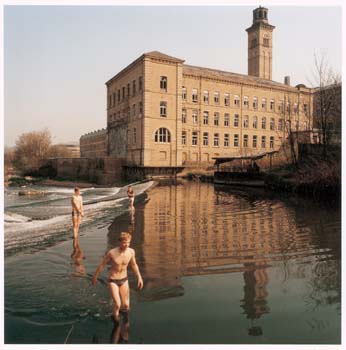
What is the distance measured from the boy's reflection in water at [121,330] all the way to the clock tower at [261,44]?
7095 centimetres

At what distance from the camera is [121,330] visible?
4.99 m

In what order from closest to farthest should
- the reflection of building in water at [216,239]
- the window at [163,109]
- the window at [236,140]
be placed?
1. the reflection of building in water at [216,239]
2. the window at [163,109]
3. the window at [236,140]

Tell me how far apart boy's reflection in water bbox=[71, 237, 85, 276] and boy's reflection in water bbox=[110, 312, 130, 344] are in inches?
106

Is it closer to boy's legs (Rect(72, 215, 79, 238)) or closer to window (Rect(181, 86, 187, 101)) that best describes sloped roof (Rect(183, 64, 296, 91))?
window (Rect(181, 86, 187, 101))

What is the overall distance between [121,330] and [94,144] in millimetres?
75762

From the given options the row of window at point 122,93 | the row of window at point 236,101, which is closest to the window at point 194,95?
the row of window at point 236,101

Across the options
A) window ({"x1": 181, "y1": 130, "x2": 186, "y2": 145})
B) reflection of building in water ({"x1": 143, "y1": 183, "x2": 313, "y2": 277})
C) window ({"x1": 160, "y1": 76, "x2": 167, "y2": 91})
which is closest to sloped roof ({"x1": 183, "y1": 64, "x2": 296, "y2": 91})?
window ({"x1": 160, "y1": 76, "x2": 167, "y2": 91})

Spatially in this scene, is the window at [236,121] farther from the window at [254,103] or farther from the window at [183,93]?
the window at [183,93]

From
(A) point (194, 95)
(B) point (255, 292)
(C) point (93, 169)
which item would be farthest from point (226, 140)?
(B) point (255, 292)

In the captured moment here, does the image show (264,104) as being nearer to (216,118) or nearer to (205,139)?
(216,118)

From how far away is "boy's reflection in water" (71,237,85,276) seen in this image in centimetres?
779

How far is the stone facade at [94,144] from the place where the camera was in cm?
7048

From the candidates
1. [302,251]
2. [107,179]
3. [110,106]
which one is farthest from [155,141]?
[302,251]

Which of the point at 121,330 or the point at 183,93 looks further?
the point at 183,93
